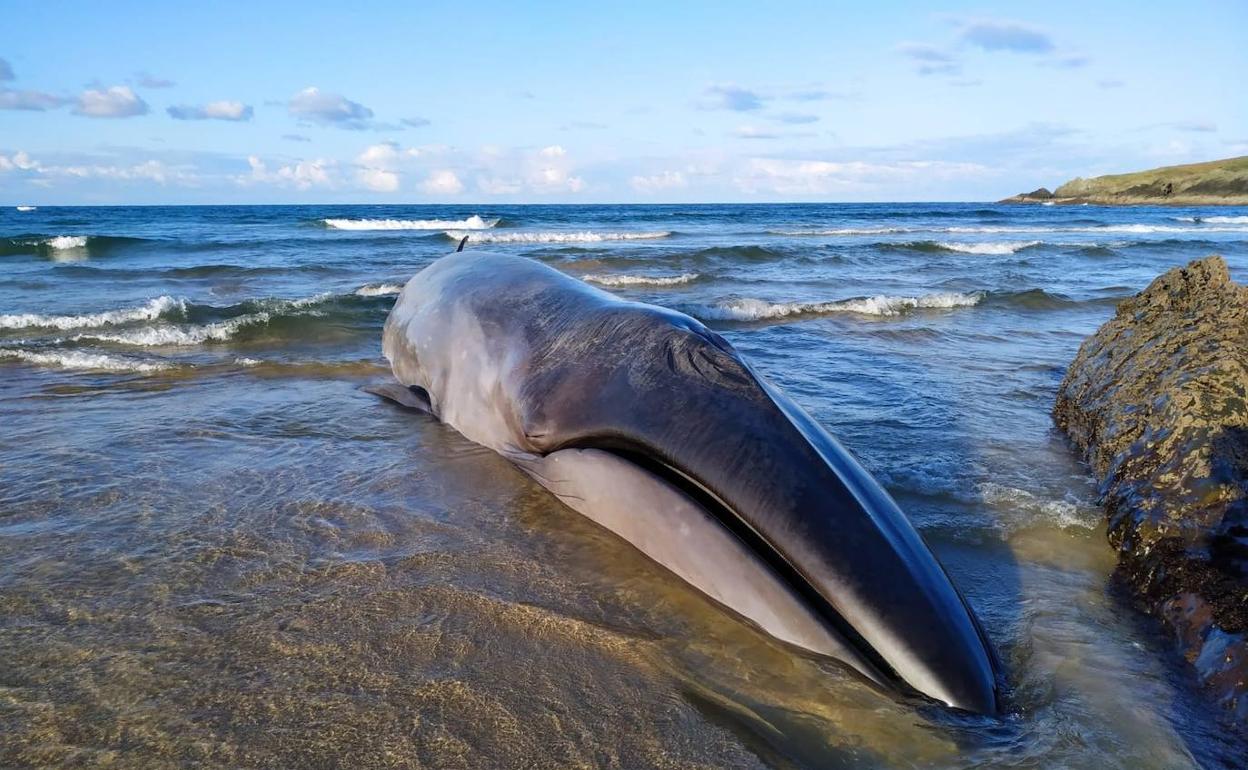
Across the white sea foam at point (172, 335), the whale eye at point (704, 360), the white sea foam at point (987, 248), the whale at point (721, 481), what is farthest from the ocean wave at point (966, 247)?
the whale eye at point (704, 360)

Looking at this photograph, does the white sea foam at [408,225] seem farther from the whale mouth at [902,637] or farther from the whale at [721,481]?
the whale mouth at [902,637]

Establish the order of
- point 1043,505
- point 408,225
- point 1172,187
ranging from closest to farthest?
point 1043,505 → point 408,225 → point 1172,187

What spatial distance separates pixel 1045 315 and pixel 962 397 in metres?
7.19

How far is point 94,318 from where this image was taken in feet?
35.9

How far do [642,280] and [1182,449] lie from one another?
14.2 metres

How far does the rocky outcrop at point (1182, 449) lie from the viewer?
10.5 ft

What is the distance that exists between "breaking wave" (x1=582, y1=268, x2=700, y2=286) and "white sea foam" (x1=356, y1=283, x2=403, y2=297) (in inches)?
165

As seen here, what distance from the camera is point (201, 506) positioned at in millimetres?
4270

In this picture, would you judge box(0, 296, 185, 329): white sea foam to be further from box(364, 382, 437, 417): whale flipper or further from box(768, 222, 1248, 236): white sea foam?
box(768, 222, 1248, 236): white sea foam

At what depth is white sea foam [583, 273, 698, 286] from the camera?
1755 centimetres

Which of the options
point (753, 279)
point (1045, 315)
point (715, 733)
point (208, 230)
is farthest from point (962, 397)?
point (208, 230)

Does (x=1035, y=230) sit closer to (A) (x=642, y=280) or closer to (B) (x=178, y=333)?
(A) (x=642, y=280)

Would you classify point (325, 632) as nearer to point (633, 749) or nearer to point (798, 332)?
point (633, 749)

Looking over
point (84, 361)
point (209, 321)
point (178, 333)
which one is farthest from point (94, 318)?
point (84, 361)
